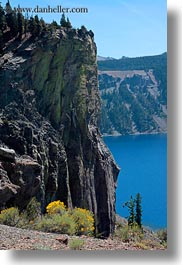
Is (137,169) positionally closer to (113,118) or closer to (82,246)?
(82,246)

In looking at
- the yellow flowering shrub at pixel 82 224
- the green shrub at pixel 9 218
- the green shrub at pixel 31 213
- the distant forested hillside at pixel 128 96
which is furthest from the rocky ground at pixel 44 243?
the distant forested hillside at pixel 128 96

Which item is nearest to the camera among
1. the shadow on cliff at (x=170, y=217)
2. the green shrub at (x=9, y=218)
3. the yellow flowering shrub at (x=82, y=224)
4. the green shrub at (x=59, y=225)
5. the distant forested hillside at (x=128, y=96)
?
the shadow on cliff at (x=170, y=217)

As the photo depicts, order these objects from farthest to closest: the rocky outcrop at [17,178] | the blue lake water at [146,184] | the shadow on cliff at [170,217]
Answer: the blue lake water at [146,184] → the rocky outcrop at [17,178] → the shadow on cliff at [170,217]

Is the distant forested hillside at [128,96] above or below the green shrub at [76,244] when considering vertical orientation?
above

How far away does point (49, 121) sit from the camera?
18469 mm

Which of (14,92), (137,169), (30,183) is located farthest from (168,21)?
(137,169)

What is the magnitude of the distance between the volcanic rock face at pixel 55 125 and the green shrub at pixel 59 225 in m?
8.44

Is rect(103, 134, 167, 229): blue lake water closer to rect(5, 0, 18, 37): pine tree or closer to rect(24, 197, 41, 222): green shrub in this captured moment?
rect(5, 0, 18, 37): pine tree

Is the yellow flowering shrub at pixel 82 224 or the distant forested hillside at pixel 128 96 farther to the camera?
the distant forested hillside at pixel 128 96

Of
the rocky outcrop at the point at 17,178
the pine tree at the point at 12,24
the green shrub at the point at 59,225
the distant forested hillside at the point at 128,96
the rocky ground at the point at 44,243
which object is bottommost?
the rocky ground at the point at 44,243

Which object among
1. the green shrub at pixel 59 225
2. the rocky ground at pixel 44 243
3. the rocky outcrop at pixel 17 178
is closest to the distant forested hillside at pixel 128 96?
the rocky outcrop at pixel 17 178

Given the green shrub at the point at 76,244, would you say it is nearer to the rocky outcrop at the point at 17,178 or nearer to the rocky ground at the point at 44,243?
the rocky ground at the point at 44,243

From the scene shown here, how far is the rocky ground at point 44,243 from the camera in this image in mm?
4410

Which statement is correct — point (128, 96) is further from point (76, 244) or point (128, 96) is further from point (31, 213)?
point (76, 244)
